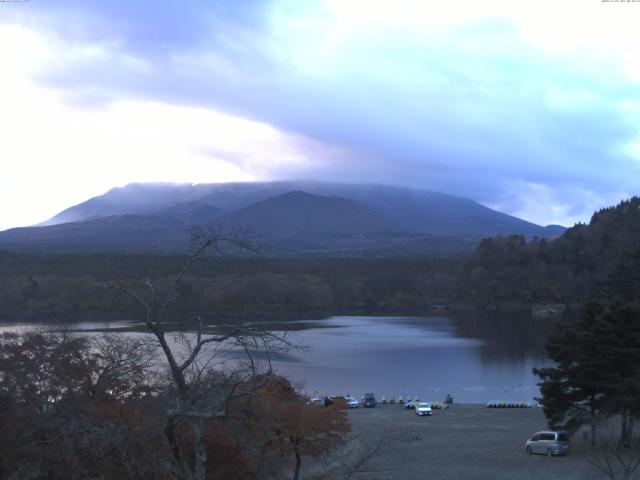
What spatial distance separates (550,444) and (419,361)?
17.8m

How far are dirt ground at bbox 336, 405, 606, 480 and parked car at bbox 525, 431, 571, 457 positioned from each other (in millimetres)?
176

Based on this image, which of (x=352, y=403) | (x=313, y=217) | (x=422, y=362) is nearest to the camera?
(x=352, y=403)

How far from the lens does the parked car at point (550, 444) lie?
1291 centimetres

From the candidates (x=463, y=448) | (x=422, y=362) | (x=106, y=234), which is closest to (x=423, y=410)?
(x=463, y=448)

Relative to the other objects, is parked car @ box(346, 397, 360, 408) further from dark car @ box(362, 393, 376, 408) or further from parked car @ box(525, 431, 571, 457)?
parked car @ box(525, 431, 571, 457)

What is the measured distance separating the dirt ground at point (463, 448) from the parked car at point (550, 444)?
176mm

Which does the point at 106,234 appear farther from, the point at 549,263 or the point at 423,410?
the point at 423,410

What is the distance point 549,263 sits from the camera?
200 feet

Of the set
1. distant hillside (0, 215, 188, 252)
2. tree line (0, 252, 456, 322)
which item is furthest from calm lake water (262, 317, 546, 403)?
distant hillside (0, 215, 188, 252)

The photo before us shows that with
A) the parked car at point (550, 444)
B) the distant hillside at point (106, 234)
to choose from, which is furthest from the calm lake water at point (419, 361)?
the distant hillside at point (106, 234)

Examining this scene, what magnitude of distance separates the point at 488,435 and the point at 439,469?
387 cm

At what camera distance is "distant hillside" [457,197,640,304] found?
5616 cm

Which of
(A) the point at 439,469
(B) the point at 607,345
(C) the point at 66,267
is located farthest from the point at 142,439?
(C) the point at 66,267

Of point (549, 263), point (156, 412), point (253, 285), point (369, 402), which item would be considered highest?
point (549, 263)
